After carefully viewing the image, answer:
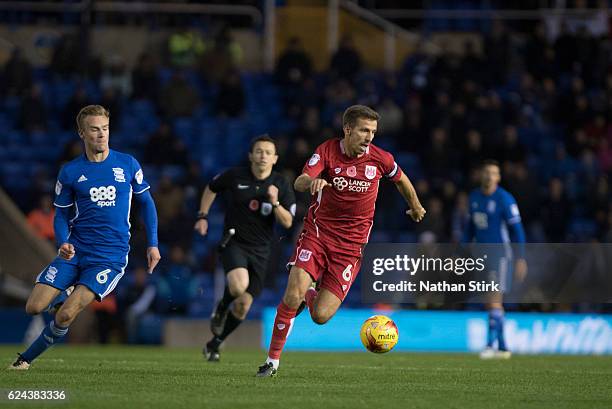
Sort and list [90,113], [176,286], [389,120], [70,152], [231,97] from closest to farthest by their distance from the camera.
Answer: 1. [90,113]
2. [176,286]
3. [70,152]
4. [389,120]
5. [231,97]

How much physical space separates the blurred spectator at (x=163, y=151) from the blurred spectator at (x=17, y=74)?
311 cm

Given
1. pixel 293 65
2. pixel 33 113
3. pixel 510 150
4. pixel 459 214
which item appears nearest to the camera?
pixel 459 214

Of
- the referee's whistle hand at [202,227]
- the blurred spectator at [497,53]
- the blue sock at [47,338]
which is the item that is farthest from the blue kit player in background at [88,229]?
the blurred spectator at [497,53]

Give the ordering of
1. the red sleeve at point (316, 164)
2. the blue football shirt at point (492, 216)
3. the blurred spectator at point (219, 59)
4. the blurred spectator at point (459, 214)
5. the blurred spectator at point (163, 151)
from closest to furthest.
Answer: the red sleeve at point (316, 164) → the blue football shirt at point (492, 216) → the blurred spectator at point (459, 214) → the blurred spectator at point (163, 151) → the blurred spectator at point (219, 59)

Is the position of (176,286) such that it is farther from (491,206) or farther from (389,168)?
(389,168)

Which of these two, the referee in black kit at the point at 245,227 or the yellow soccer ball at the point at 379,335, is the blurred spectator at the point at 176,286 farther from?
the yellow soccer ball at the point at 379,335

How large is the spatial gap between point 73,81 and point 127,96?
1.16 meters

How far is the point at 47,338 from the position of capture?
35.0 ft

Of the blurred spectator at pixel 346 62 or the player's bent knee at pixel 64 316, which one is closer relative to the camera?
the player's bent knee at pixel 64 316

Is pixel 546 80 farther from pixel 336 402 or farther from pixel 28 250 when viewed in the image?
pixel 336 402

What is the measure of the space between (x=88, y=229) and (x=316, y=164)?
201 centimetres

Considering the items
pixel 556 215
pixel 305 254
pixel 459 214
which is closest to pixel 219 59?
pixel 459 214

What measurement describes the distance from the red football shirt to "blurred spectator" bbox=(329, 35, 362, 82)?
13.9 m

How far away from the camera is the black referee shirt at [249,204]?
545 inches
